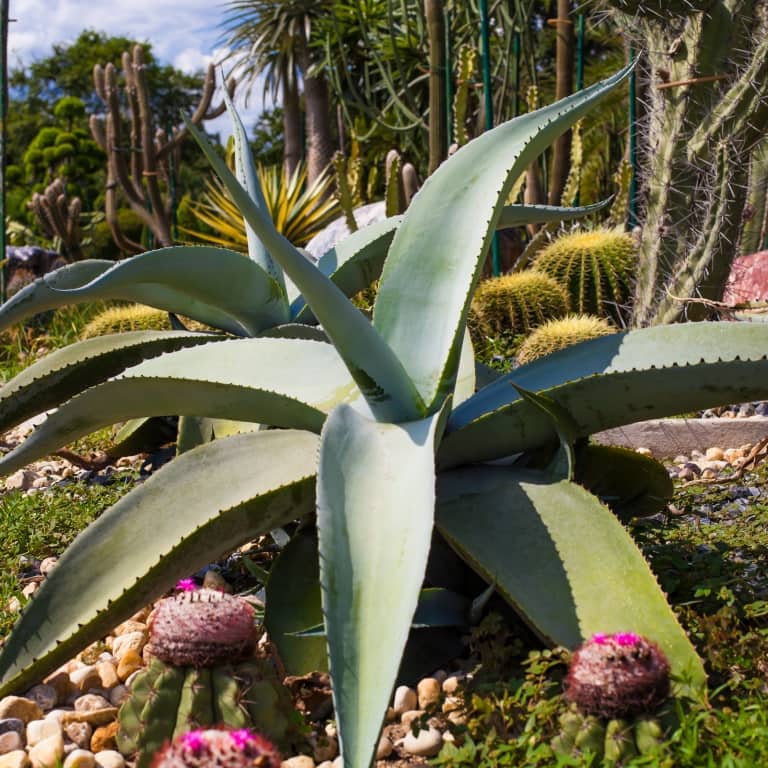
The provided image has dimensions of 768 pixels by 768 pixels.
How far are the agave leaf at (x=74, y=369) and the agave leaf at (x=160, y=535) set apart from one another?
0.77m

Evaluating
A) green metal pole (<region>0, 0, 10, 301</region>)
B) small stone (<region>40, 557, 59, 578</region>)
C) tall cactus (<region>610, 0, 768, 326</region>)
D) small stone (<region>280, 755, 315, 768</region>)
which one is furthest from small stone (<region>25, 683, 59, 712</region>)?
green metal pole (<region>0, 0, 10, 301</region>)

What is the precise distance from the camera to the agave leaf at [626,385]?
1716mm

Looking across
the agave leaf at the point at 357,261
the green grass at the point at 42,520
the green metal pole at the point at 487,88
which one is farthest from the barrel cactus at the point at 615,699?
the green metal pole at the point at 487,88

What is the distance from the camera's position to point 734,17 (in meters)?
4.09

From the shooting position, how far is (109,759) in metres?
1.57

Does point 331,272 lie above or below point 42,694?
above

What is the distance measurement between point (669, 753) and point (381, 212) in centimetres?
817

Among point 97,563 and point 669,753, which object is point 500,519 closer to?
point 669,753

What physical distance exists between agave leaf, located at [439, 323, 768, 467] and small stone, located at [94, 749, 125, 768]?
29.3 inches

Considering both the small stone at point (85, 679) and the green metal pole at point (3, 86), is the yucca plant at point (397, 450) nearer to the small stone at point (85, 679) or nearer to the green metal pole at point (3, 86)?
the small stone at point (85, 679)

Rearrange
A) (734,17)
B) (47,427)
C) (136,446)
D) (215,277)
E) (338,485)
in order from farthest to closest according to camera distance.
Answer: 1. (734,17)
2. (136,446)
3. (215,277)
4. (47,427)
5. (338,485)

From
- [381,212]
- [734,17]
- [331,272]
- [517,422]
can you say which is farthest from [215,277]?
[381,212]

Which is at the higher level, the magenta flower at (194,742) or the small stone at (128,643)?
the magenta flower at (194,742)

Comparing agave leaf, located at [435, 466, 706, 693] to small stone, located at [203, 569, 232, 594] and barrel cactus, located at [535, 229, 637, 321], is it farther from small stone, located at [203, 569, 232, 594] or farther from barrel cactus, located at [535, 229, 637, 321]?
barrel cactus, located at [535, 229, 637, 321]
